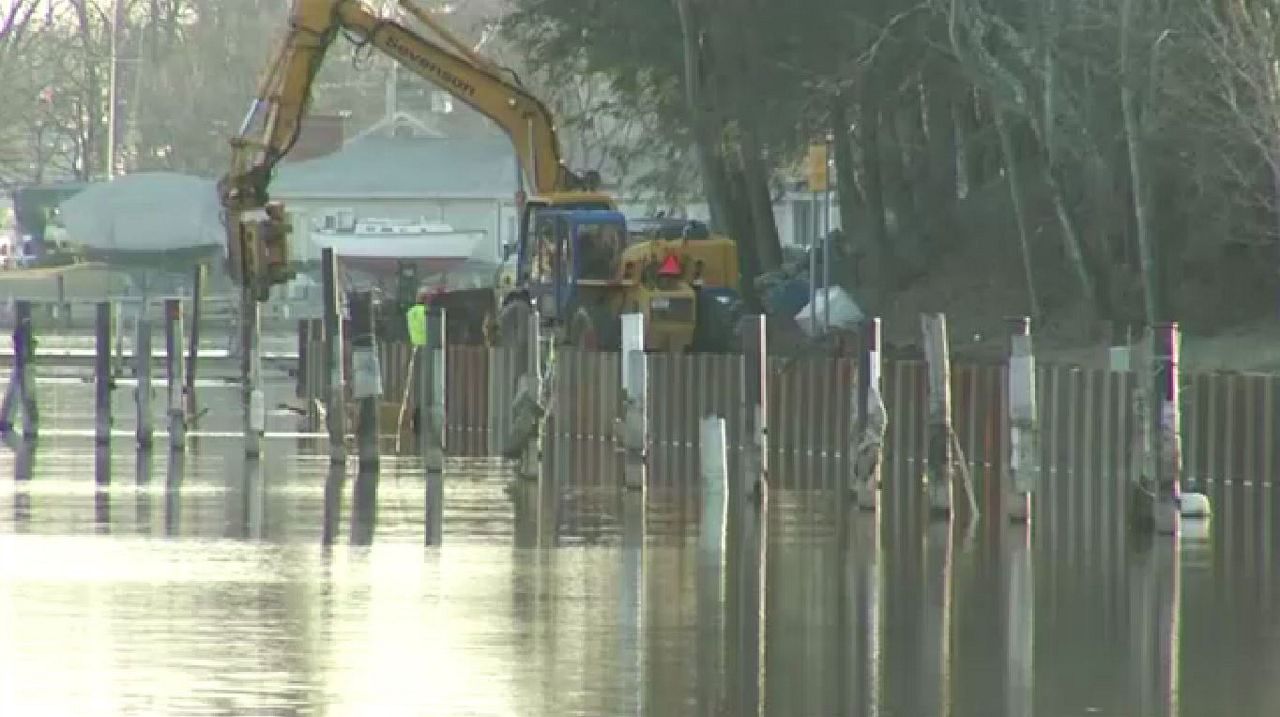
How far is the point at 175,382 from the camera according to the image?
38.0 meters

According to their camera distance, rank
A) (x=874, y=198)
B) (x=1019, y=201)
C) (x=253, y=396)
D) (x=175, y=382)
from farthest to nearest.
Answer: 1. (x=874, y=198)
2. (x=1019, y=201)
3. (x=175, y=382)
4. (x=253, y=396)

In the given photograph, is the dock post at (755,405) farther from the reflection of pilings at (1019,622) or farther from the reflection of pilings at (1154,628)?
the reflection of pilings at (1154,628)

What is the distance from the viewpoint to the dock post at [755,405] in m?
29.0

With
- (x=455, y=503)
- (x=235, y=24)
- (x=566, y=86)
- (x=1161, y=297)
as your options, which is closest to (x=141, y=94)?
(x=235, y=24)

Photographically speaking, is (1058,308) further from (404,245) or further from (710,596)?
(404,245)

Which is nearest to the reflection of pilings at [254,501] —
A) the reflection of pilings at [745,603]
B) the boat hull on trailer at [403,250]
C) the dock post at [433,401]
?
the dock post at [433,401]

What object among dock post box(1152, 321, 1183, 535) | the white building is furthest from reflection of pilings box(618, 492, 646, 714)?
the white building

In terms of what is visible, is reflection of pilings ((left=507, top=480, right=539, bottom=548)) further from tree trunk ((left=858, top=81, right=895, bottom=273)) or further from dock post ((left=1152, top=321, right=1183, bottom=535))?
tree trunk ((left=858, top=81, right=895, bottom=273))

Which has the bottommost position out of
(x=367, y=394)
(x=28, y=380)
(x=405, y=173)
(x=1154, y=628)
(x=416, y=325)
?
(x=1154, y=628)

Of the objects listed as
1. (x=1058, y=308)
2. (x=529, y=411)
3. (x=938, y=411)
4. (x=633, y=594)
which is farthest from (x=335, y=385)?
(x=1058, y=308)

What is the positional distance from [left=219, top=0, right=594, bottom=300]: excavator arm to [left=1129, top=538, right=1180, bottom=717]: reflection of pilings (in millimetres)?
24780

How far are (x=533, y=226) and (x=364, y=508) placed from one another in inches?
818

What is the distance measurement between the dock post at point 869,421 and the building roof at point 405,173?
72.9m

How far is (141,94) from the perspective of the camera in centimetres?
13800
